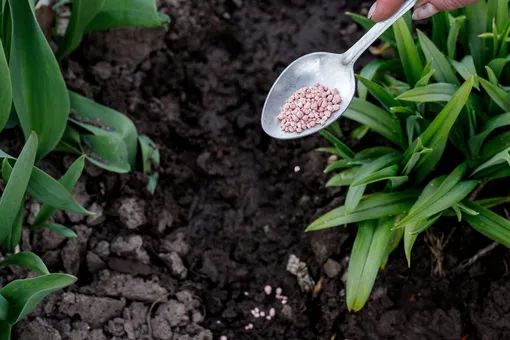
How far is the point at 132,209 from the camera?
2047 mm

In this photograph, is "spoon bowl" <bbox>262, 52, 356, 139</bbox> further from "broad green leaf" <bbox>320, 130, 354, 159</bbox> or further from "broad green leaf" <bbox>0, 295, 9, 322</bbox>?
"broad green leaf" <bbox>0, 295, 9, 322</bbox>

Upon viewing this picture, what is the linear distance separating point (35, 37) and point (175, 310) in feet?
2.94

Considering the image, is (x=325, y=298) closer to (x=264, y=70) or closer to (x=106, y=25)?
(x=264, y=70)

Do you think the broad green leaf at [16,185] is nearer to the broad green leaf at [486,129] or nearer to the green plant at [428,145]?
the green plant at [428,145]

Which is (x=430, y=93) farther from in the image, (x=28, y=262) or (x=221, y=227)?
(x=28, y=262)

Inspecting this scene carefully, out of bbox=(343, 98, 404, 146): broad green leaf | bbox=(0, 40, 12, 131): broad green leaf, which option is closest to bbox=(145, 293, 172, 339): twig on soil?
bbox=(0, 40, 12, 131): broad green leaf

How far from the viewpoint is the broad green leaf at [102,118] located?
204 centimetres

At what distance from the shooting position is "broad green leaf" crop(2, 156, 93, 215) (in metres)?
1.64

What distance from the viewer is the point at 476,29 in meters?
1.98

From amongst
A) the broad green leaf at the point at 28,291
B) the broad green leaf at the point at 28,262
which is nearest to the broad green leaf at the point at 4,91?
the broad green leaf at the point at 28,262

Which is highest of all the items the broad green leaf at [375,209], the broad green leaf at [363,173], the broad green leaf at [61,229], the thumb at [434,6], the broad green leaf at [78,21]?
the thumb at [434,6]

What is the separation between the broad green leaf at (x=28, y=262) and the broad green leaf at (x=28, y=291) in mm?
71

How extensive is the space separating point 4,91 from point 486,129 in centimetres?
134

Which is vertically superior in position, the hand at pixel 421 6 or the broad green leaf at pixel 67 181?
the hand at pixel 421 6
